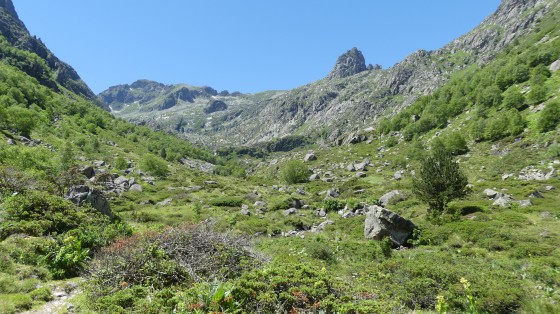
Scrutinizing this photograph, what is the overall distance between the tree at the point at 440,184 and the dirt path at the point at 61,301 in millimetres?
24736

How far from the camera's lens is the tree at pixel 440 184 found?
1055 inches

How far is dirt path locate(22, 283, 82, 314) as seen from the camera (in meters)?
8.48

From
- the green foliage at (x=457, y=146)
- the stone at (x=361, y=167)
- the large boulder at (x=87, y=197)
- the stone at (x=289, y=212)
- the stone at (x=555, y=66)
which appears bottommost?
the stone at (x=289, y=212)

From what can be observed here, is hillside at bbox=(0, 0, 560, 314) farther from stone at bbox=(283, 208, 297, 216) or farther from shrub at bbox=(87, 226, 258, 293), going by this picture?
stone at bbox=(283, 208, 297, 216)

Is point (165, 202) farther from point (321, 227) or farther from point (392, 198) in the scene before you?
point (392, 198)

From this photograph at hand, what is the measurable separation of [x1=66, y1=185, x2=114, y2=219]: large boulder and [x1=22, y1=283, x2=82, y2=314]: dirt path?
360 inches

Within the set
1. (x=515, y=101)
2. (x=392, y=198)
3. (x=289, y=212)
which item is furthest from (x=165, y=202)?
(x=515, y=101)

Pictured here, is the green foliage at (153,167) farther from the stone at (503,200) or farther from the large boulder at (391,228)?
the stone at (503,200)

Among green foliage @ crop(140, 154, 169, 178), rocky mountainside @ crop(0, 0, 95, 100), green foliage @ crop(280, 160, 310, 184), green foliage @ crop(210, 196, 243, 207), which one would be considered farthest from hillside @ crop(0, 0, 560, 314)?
rocky mountainside @ crop(0, 0, 95, 100)

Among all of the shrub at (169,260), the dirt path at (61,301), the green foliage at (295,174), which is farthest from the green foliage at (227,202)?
the green foliage at (295,174)

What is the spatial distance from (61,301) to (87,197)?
1085 centimetres

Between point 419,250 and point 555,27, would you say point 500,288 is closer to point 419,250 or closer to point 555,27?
point 419,250

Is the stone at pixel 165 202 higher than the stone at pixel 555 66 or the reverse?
the reverse

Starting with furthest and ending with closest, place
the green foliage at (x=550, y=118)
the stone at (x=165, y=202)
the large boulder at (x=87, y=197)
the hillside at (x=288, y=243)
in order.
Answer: the green foliage at (x=550, y=118) < the stone at (x=165, y=202) < the large boulder at (x=87, y=197) < the hillside at (x=288, y=243)
